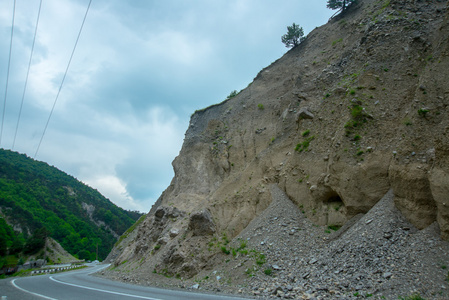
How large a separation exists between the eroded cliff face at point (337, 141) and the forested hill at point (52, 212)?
44.5 meters

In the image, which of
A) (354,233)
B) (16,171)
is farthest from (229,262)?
(16,171)

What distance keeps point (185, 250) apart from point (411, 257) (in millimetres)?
11977

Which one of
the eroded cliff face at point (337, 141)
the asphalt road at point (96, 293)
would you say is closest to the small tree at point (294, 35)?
the eroded cliff face at point (337, 141)

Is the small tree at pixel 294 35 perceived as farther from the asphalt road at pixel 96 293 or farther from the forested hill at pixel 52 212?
the forested hill at pixel 52 212

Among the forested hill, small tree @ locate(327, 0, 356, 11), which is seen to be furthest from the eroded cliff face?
the forested hill

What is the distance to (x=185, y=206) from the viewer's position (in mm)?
24344

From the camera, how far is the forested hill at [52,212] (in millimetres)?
68625

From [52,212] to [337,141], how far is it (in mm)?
91097

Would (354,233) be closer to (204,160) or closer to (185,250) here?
(185,250)

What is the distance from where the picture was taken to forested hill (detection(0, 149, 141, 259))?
68.6 meters

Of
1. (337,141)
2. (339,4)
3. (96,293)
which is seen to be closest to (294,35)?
(339,4)

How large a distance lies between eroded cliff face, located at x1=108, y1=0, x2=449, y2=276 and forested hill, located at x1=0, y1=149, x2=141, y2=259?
4453 cm

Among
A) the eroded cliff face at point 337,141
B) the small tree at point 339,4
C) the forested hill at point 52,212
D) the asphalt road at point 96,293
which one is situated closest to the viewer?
the asphalt road at point 96,293

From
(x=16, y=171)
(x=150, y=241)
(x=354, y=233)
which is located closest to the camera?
(x=354, y=233)
